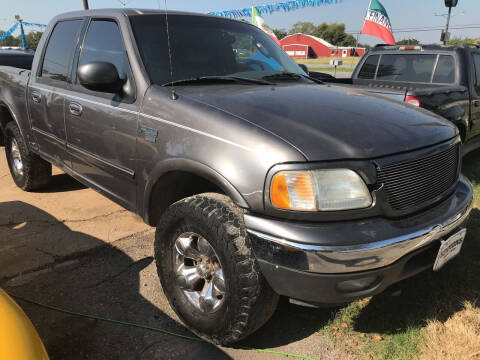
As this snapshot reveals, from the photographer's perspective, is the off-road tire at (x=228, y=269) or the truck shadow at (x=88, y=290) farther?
the truck shadow at (x=88, y=290)

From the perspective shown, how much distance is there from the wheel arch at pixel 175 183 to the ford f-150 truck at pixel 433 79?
7.60 feet

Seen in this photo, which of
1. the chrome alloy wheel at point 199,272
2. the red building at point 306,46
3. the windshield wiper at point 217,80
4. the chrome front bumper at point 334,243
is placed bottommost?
the red building at point 306,46

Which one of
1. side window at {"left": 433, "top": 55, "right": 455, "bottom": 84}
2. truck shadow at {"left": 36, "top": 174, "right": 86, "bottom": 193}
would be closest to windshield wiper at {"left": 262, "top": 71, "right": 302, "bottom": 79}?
truck shadow at {"left": 36, "top": 174, "right": 86, "bottom": 193}

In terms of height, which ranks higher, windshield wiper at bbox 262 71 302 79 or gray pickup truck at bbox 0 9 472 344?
windshield wiper at bbox 262 71 302 79

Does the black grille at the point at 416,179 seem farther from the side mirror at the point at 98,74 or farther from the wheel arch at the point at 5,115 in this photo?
the wheel arch at the point at 5,115

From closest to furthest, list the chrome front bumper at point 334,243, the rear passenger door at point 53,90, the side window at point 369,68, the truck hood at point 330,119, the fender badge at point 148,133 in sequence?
the chrome front bumper at point 334,243 < the truck hood at point 330,119 < the fender badge at point 148,133 < the rear passenger door at point 53,90 < the side window at point 369,68

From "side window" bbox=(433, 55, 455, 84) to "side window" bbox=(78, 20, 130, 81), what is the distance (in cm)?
432

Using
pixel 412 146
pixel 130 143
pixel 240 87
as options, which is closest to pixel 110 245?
pixel 130 143

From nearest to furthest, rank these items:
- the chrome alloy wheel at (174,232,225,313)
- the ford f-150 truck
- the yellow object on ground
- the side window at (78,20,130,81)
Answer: the yellow object on ground
the chrome alloy wheel at (174,232,225,313)
the side window at (78,20,130,81)
the ford f-150 truck

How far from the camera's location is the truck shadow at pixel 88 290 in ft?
7.14

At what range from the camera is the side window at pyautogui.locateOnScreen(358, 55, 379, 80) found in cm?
604

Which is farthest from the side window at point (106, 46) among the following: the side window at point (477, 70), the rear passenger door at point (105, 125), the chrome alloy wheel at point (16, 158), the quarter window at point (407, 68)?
the side window at point (477, 70)

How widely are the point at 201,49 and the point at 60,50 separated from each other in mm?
1484

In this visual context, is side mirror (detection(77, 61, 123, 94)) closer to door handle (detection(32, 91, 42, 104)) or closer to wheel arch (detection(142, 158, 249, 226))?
wheel arch (detection(142, 158, 249, 226))
